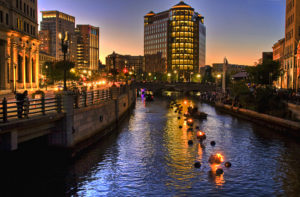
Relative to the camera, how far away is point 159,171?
2130 cm

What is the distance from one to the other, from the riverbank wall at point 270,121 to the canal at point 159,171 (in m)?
2.53

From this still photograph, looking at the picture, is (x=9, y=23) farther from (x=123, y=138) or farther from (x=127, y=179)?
(x=127, y=179)

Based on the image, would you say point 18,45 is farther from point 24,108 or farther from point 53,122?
point 24,108

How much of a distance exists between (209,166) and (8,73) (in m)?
50.6

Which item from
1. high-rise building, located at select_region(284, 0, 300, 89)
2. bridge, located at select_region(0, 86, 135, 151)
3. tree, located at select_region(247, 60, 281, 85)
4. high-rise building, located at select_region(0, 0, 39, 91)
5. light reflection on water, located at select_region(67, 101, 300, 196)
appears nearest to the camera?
bridge, located at select_region(0, 86, 135, 151)

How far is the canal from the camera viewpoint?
17.9 meters

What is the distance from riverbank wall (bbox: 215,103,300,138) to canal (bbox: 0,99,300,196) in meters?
2.53

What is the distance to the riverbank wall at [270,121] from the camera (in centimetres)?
3391

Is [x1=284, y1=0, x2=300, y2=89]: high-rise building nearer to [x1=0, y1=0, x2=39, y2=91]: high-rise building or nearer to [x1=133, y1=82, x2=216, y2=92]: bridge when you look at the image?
[x1=133, y1=82, x2=216, y2=92]: bridge

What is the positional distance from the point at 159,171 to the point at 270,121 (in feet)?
81.1

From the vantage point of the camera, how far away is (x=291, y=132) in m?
34.2

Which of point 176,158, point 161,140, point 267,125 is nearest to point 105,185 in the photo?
point 176,158

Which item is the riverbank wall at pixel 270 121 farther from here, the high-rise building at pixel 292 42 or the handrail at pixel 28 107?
the high-rise building at pixel 292 42

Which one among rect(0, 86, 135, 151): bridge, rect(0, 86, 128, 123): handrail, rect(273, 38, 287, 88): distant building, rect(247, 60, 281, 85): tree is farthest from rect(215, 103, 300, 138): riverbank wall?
rect(273, 38, 287, 88): distant building
